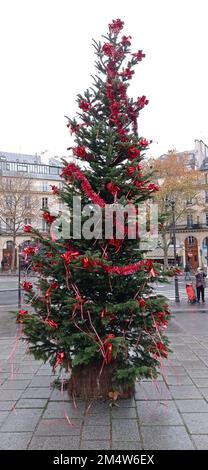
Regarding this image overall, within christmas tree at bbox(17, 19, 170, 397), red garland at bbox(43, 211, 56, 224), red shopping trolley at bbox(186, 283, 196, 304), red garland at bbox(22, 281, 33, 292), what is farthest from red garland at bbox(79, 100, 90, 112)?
red shopping trolley at bbox(186, 283, 196, 304)

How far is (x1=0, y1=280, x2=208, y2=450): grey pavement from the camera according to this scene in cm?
409

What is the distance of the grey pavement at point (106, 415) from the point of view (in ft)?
13.4

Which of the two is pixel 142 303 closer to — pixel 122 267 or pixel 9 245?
pixel 122 267

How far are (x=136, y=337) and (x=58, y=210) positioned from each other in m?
2.09

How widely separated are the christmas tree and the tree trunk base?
0.01 meters

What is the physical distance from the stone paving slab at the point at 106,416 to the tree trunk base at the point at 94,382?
0.46 ft

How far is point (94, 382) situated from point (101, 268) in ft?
5.40

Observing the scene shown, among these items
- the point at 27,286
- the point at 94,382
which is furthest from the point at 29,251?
the point at 94,382

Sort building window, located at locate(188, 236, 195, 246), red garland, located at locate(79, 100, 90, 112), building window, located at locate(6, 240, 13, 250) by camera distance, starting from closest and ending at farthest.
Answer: red garland, located at locate(79, 100, 90, 112) → building window, located at locate(188, 236, 195, 246) → building window, located at locate(6, 240, 13, 250)

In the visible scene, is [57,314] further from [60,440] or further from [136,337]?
[60,440]

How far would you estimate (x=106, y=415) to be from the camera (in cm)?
480

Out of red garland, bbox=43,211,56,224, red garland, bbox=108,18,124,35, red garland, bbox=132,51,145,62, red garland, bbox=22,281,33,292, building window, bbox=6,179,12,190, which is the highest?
building window, bbox=6,179,12,190

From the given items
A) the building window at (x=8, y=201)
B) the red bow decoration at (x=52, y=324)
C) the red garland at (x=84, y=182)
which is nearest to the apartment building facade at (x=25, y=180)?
the building window at (x=8, y=201)

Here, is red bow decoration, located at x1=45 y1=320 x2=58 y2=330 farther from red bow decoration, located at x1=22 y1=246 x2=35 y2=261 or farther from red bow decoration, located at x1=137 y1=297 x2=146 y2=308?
red bow decoration, located at x1=137 y1=297 x2=146 y2=308
